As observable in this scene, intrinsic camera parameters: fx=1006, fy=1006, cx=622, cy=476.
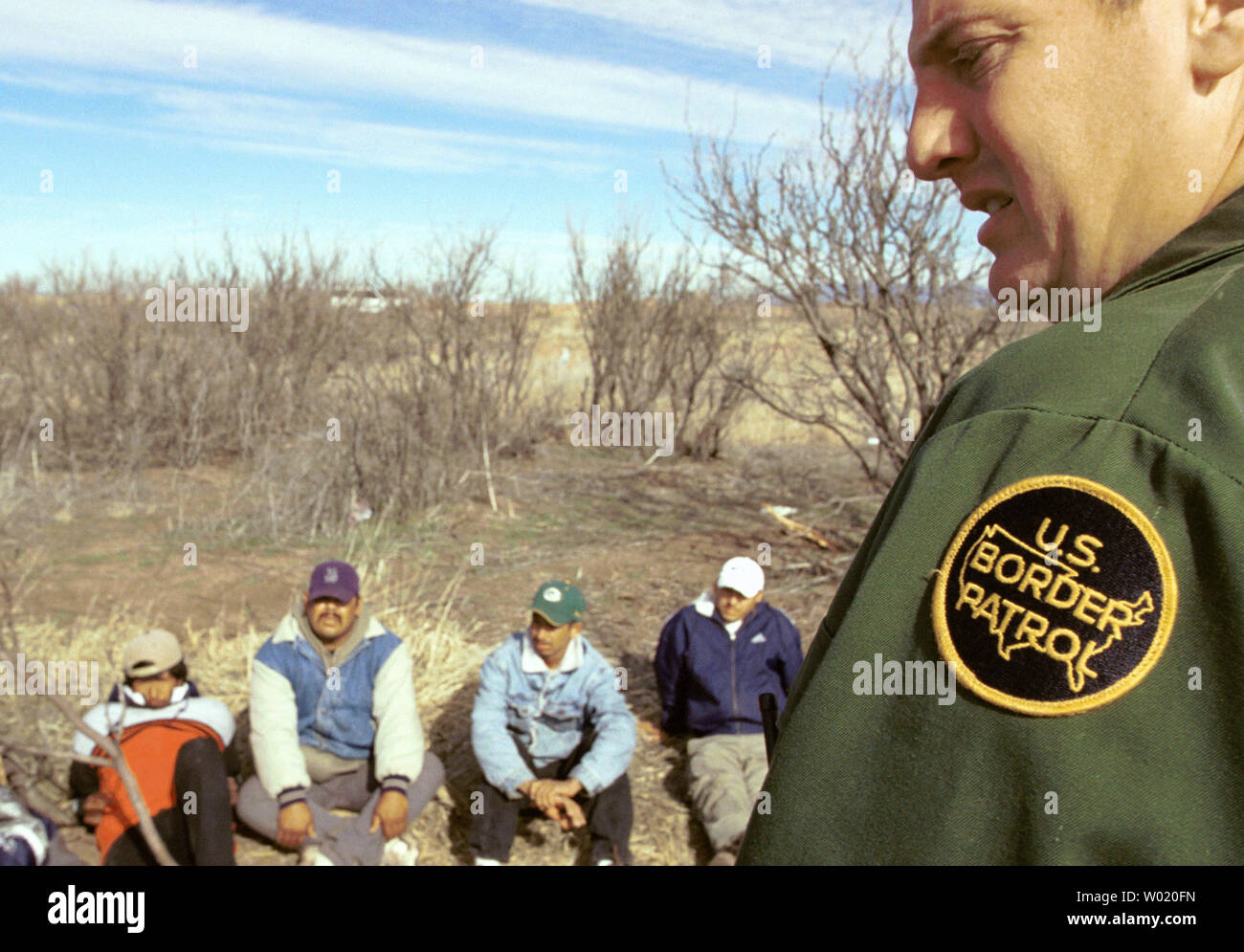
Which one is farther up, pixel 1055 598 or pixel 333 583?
pixel 1055 598

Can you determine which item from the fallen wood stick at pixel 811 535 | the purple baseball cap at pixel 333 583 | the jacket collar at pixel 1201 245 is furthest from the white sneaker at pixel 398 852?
the fallen wood stick at pixel 811 535

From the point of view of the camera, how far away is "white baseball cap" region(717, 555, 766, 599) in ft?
17.3

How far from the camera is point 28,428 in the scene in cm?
1216

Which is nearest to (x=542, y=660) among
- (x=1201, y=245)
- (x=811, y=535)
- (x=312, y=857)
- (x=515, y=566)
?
(x=312, y=857)

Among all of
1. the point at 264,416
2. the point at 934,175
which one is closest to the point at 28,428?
the point at 264,416

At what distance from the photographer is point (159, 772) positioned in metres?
4.29

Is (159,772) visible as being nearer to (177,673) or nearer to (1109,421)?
(177,673)

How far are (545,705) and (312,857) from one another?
122cm

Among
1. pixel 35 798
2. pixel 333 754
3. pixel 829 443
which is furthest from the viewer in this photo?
pixel 829 443

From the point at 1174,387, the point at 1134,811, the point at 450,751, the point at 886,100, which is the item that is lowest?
the point at 450,751

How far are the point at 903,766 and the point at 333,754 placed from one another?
472cm

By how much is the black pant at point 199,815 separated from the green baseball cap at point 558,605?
60.7 inches

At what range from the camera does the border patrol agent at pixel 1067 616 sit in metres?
0.52

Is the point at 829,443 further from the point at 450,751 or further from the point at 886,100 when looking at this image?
the point at 450,751
